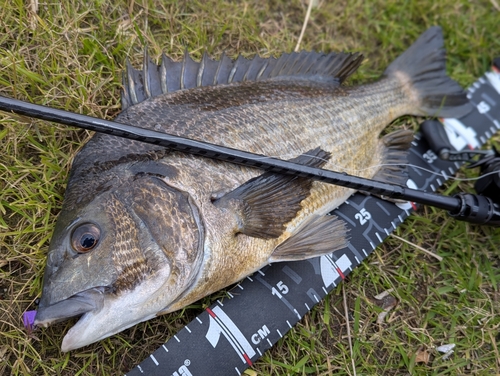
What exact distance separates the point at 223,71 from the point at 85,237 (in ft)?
4.66

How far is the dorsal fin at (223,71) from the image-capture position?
2584 millimetres

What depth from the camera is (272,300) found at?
2697 millimetres

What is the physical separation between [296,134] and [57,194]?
1560 millimetres

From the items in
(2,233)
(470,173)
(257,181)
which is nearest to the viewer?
(257,181)

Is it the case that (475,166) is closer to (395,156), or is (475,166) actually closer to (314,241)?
(395,156)

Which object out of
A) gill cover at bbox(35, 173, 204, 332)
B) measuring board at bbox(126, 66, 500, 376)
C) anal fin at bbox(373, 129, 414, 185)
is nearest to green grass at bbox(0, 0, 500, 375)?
measuring board at bbox(126, 66, 500, 376)

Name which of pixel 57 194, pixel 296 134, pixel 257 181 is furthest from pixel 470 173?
pixel 57 194

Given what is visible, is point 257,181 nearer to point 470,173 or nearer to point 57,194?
point 57,194

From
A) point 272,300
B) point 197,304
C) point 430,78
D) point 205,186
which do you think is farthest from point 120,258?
point 430,78

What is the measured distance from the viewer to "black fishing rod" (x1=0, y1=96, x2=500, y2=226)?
205cm

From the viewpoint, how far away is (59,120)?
2.07 meters

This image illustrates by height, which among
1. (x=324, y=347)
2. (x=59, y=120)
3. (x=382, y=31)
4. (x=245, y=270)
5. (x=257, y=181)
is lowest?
(x=324, y=347)

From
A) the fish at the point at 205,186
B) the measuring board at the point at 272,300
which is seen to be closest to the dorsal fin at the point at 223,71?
the fish at the point at 205,186

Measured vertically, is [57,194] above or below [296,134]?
below
